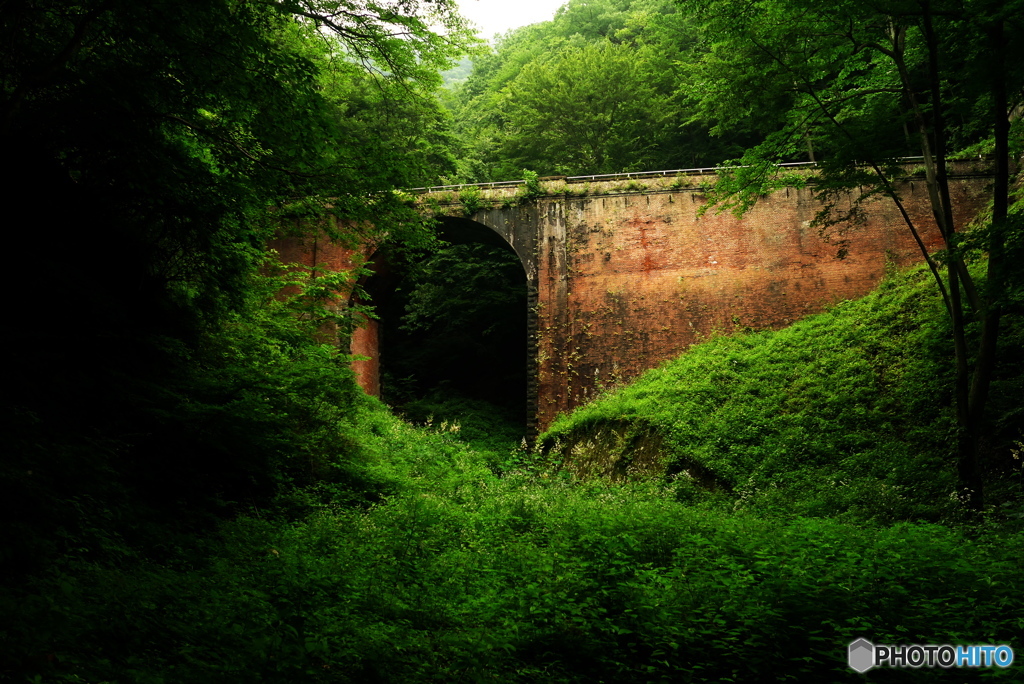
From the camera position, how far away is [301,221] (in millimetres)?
6863

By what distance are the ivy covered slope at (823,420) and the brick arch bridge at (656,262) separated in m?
1.23

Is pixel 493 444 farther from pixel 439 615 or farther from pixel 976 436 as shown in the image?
pixel 439 615

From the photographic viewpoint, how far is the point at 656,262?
656 inches

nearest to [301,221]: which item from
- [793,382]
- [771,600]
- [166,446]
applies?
[166,446]

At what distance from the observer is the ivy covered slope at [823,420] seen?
27.1ft

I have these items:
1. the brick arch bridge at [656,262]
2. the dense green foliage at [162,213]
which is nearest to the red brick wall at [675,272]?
the brick arch bridge at [656,262]

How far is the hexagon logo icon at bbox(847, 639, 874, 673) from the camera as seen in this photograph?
12.1 ft

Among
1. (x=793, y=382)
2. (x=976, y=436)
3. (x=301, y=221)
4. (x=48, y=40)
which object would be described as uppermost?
(x=48, y=40)

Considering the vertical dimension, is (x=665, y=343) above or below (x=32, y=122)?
below

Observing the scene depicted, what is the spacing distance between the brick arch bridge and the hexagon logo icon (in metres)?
12.3

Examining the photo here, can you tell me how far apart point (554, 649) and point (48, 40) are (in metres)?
7.08

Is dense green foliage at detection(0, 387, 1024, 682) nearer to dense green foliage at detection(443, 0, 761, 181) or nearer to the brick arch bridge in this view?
the brick arch bridge

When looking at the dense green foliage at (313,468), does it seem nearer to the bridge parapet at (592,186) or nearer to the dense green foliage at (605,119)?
the bridge parapet at (592,186)

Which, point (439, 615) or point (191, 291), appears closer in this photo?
point (439, 615)
